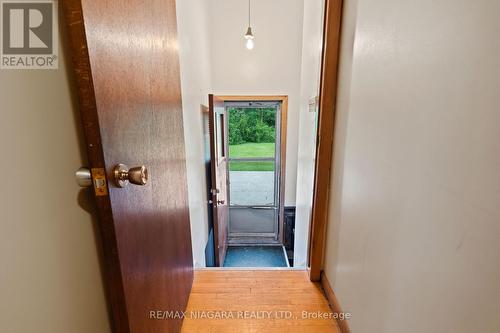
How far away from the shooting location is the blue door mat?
12.5 ft

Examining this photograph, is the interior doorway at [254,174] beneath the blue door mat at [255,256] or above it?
above

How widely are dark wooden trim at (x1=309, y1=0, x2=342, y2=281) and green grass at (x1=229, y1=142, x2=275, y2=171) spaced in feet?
10.2

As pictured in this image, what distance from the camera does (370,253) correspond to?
95 centimetres

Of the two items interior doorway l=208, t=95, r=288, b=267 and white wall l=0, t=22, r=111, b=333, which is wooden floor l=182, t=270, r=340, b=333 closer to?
white wall l=0, t=22, r=111, b=333

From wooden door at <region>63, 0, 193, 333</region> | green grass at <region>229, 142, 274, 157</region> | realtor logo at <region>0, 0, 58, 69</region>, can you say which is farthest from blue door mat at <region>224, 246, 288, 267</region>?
realtor logo at <region>0, 0, 58, 69</region>

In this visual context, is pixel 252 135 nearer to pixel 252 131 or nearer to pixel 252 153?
pixel 252 131

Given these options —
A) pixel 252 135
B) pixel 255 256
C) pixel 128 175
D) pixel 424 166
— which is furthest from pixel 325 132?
pixel 252 135

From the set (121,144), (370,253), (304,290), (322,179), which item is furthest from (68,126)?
(304,290)

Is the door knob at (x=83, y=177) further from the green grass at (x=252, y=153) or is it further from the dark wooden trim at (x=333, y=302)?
the green grass at (x=252, y=153)

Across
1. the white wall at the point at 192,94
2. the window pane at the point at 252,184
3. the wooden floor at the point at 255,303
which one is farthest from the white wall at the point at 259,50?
the wooden floor at the point at 255,303

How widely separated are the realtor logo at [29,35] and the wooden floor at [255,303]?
1248mm

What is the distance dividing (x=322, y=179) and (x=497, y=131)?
93cm

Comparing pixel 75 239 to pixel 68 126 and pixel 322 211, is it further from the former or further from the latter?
pixel 322 211

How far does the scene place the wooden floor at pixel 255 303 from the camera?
1.27 meters
